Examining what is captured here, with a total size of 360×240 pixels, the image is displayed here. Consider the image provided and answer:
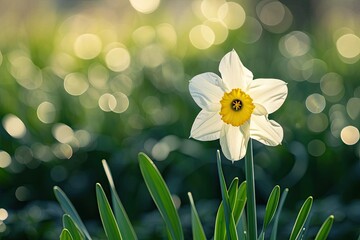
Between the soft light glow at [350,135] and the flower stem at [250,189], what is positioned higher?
the flower stem at [250,189]

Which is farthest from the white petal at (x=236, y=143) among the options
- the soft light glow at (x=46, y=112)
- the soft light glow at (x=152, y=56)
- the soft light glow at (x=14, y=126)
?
the soft light glow at (x=152, y=56)

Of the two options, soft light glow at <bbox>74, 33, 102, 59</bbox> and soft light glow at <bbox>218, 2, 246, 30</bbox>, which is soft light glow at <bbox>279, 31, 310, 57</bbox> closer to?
soft light glow at <bbox>218, 2, 246, 30</bbox>

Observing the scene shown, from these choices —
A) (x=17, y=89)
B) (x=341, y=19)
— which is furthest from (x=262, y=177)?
(x=341, y=19)

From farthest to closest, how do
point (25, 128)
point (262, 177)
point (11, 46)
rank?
point (11, 46), point (25, 128), point (262, 177)

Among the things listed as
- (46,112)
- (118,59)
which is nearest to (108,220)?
(46,112)

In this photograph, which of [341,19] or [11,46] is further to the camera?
[341,19]

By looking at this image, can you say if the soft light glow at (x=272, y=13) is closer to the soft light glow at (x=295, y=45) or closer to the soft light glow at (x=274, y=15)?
the soft light glow at (x=274, y=15)

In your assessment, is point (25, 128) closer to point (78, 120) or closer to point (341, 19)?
point (78, 120)
